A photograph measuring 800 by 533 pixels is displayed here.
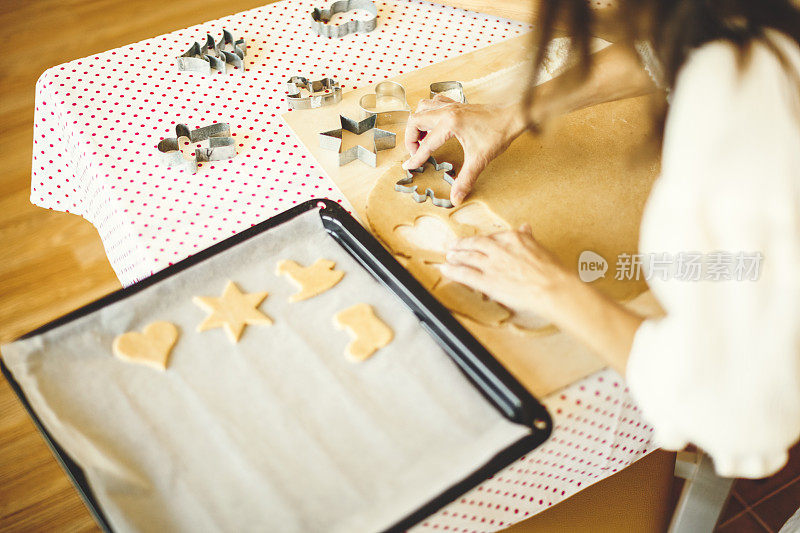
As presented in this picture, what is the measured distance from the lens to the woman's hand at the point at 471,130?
3.36ft

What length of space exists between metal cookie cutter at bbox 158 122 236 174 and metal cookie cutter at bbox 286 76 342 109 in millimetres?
137

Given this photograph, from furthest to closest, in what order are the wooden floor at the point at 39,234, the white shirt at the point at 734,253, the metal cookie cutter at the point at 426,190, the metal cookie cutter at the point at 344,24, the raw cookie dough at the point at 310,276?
the wooden floor at the point at 39,234
the metal cookie cutter at the point at 344,24
the metal cookie cutter at the point at 426,190
the raw cookie dough at the point at 310,276
the white shirt at the point at 734,253

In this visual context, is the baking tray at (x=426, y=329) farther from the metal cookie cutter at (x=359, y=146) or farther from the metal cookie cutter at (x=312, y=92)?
the metal cookie cutter at (x=312, y=92)

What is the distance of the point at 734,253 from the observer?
64 cm

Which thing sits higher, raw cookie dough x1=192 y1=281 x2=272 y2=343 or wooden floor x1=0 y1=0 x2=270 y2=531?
raw cookie dough x1=192 y1=281 x2=272 y2=343

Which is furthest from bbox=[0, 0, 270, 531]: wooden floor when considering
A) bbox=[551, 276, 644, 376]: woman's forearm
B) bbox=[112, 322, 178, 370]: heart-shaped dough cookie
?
bbox=[551, 276, 644, 376]: woman's forearm

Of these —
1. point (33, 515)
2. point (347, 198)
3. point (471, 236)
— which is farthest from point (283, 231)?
point (33, 515)

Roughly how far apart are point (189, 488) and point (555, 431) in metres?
0.42

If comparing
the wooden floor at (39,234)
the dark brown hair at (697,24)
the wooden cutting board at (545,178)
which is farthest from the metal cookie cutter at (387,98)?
the wooden floor at (39,234)

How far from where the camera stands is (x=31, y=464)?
1491 mm

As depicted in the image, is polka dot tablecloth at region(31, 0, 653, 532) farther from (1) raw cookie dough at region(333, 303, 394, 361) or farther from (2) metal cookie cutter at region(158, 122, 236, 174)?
(1) raw cookie dough at region(333, 303, 394, 361)

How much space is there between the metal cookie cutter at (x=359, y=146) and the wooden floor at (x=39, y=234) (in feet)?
3.32

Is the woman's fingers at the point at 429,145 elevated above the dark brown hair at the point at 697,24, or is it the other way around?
the dark brown hair at the point at 697,24

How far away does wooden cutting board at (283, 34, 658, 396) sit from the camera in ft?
2.67
